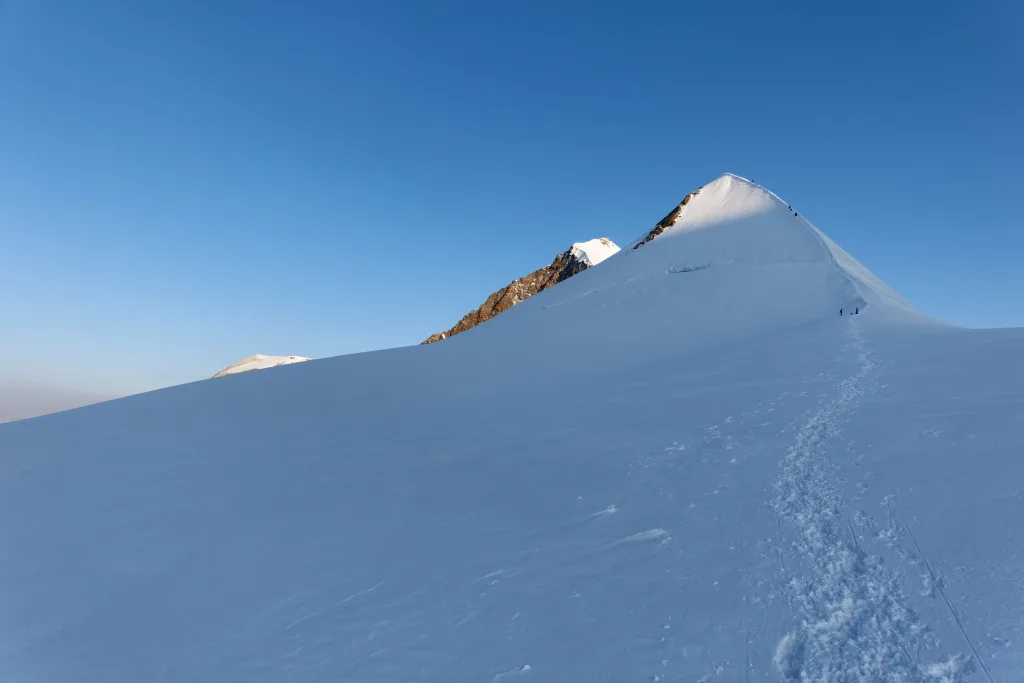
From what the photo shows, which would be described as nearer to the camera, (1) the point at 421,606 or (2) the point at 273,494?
(1) the point at 421,606

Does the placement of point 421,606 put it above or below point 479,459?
below

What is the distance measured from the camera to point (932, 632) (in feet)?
13.1

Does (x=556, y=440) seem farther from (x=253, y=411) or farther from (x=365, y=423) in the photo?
(x=253, y=411)

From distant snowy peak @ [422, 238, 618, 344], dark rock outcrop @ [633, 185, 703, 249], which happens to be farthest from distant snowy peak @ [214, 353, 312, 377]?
dark rock outcrop @ [633, 185, 703, 249]

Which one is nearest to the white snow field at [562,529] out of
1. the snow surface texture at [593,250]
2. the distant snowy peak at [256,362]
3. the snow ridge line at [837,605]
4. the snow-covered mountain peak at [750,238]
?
the snow ridge line at [837,605]

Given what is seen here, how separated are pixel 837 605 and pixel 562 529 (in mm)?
2769

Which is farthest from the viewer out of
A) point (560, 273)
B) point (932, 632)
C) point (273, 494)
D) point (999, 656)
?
point (560, 273)

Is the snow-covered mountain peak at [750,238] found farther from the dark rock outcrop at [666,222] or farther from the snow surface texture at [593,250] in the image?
the snow surface texture at [593,250]

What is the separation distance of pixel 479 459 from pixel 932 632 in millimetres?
6171

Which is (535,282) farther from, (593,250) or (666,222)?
(666,222)

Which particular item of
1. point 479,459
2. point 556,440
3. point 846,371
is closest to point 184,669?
point 479,459

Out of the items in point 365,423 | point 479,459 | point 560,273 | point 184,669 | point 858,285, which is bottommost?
point 184,669

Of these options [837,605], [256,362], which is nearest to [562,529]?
[837,605]

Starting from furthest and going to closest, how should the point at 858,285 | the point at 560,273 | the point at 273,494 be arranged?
the point at 560,273
the point at 858,285
the point at 273,494
